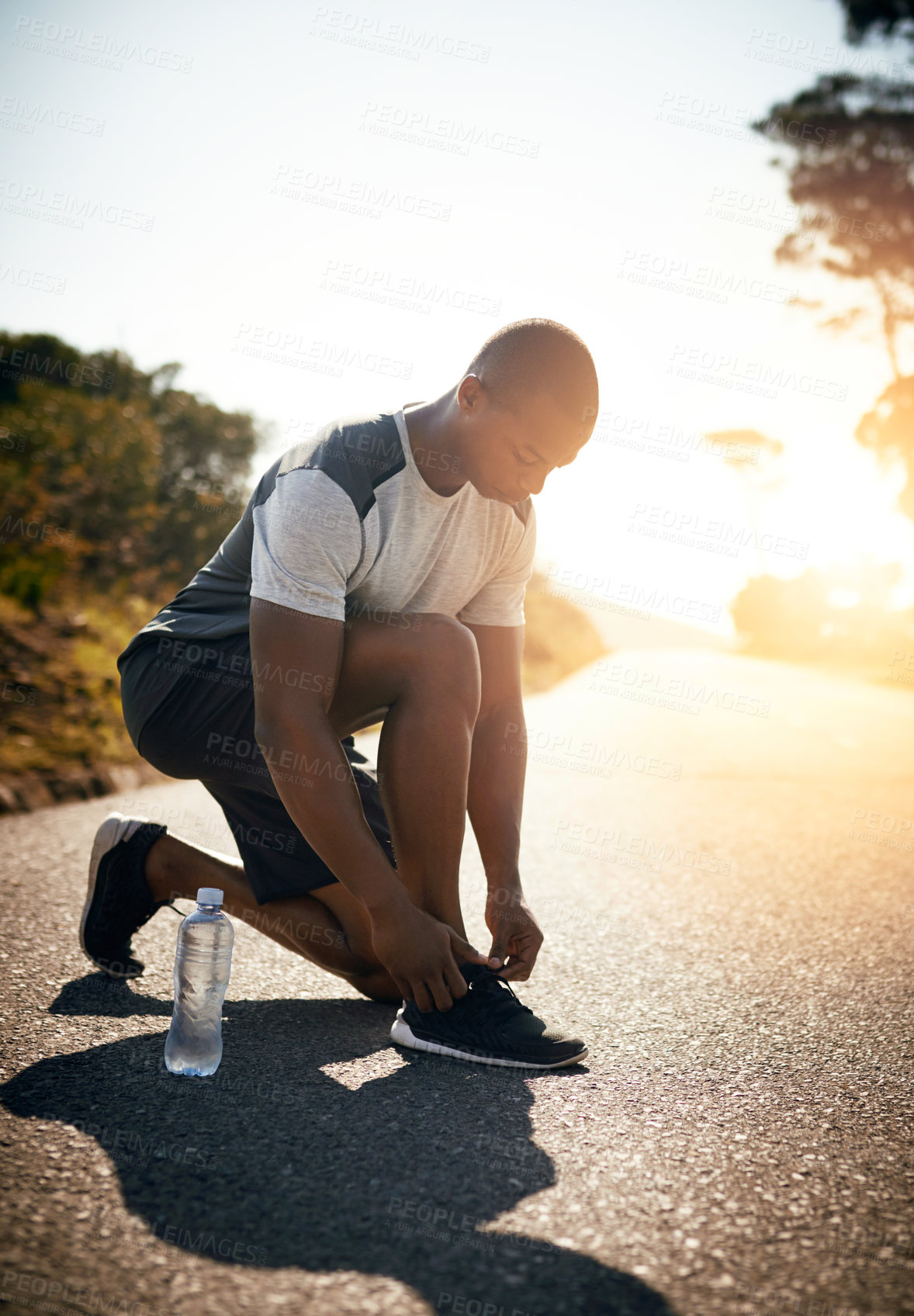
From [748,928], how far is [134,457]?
931 centimetres

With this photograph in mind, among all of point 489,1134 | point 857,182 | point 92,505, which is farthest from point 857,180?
point 489,1134

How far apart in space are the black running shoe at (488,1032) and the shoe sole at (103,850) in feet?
2.89

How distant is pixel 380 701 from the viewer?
2334mm

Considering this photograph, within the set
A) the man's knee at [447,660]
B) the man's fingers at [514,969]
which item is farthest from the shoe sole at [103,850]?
the man's fingers at [514,969]

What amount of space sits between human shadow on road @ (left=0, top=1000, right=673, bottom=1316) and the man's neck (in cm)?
141

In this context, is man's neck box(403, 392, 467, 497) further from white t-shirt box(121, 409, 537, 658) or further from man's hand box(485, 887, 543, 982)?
man's hand box(485, 887, 543, 982)

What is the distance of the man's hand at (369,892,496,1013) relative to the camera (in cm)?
193

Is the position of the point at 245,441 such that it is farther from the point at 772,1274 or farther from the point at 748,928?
the point at 772,1274

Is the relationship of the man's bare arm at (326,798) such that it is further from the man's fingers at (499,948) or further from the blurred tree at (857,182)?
the blurred tree at (857,182)

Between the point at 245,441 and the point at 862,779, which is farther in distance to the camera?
the point at 245,441

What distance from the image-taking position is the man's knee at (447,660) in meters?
2.23

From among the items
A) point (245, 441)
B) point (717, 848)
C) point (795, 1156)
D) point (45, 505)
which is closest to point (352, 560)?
point (795, 1156)

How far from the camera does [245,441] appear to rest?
1728 centimetres

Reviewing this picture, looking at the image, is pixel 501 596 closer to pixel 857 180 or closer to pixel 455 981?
pixel 455 981
